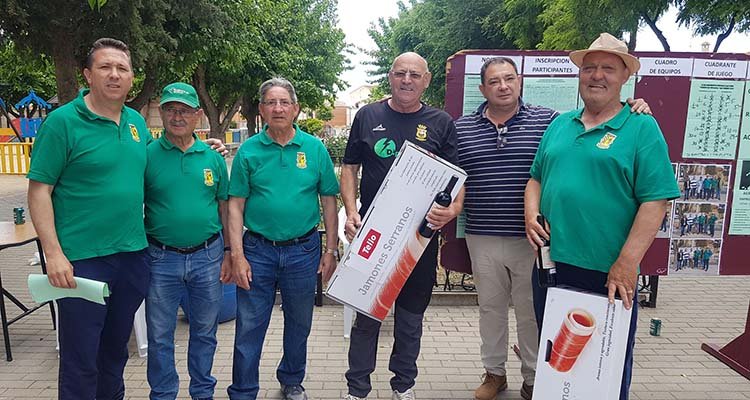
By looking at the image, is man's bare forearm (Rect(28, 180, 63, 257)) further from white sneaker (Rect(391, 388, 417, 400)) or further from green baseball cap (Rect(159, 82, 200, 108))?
white sneaker (Rect(391, 388, 417, 400))

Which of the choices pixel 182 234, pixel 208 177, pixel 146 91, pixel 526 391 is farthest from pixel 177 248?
pixel 146 91

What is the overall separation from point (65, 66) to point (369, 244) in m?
7.65

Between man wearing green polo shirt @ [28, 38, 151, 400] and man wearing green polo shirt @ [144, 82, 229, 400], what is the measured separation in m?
0.11

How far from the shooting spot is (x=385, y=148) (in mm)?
2965

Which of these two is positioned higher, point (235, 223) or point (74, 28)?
point (74, 28)

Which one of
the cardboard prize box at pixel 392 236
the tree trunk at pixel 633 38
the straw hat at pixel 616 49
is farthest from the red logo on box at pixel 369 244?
the tree trunk at pixel 633 38

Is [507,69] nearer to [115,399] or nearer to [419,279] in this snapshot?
[419,279]

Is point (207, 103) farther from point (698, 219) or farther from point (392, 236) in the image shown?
point (698, 219)

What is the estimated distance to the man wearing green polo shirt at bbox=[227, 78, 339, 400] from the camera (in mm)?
2881

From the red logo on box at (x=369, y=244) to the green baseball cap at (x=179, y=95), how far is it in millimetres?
1170

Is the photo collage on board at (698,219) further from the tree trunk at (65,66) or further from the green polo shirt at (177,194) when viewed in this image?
the tree trunk at (65,66)

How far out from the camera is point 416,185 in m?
2.79

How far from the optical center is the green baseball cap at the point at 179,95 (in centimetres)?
267

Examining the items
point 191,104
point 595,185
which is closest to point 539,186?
point 595,185
